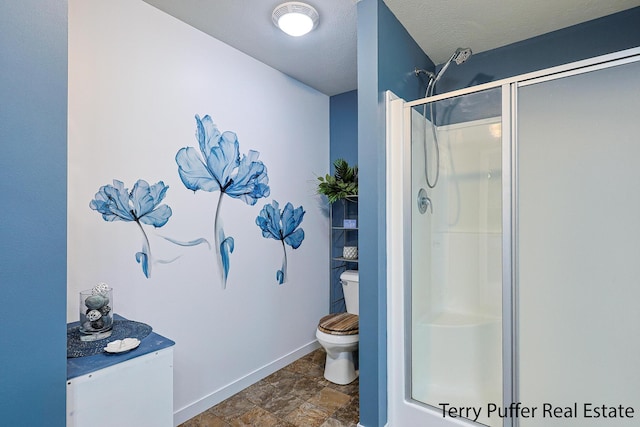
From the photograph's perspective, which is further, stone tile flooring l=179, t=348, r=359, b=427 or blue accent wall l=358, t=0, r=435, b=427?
stone tile flooring l=179, t=348, r=359, b=427

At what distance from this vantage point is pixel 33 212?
917 mm

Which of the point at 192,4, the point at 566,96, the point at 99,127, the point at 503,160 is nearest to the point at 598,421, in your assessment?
the point at 503,160

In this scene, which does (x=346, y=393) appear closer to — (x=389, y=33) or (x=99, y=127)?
(x=99, y=127)

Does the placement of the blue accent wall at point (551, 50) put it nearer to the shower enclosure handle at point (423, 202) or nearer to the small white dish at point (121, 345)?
the shower enclosure handle at point (423, 202)

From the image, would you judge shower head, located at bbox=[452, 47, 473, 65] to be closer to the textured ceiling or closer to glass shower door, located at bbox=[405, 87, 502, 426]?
the textured ceiling

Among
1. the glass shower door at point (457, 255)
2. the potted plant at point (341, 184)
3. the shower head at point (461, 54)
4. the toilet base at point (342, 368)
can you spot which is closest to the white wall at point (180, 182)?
the potted plant at point (341, 184)

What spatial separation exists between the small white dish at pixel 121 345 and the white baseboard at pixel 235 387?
1003 millimetres

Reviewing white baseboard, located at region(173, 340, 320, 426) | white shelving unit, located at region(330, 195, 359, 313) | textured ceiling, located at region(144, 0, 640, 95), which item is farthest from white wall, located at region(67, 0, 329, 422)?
white shelving unit, located at region(330, 195, 359, 313)

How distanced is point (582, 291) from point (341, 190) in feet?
5.72

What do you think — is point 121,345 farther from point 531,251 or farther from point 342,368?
point 531,251

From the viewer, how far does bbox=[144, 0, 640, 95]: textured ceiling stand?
186 cm

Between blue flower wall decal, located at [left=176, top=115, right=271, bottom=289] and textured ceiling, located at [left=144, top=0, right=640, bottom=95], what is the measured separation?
0.62 metres

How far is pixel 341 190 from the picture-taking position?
110 inches

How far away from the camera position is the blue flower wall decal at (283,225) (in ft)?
8.39
